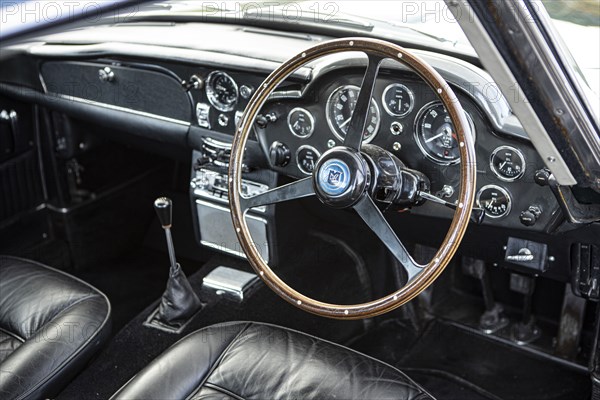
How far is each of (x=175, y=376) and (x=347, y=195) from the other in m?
0.62

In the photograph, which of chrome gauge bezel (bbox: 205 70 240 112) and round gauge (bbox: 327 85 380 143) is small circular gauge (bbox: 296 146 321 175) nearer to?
round gauge (bbox: 327 85 380 143)

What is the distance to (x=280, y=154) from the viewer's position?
89.0 inches

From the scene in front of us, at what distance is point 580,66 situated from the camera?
1.93 m

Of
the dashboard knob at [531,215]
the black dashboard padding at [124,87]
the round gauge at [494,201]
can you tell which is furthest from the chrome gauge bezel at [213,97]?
the dashboard knob at [531,215]

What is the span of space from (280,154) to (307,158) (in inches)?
3.4

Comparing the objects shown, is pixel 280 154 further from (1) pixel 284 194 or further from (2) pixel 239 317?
(2) pixel 239 317

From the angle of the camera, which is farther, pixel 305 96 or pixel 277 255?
pixel 277 255

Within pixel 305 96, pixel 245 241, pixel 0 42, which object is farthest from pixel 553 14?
pixel 0 42

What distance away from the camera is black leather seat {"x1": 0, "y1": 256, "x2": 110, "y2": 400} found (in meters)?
1.88

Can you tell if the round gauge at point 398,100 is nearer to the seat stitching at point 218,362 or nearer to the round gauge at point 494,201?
the round gauge at point 494,201

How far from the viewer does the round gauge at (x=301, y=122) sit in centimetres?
216

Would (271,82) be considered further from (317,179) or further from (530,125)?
(530,125)

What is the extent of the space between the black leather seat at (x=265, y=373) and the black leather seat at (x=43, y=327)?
212 mm

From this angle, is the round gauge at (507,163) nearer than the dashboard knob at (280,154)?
Yes
